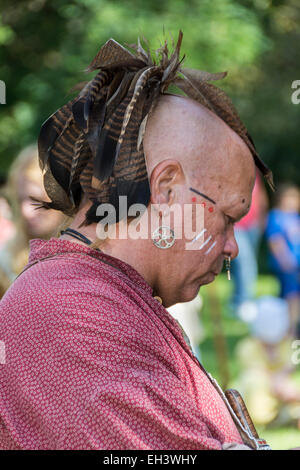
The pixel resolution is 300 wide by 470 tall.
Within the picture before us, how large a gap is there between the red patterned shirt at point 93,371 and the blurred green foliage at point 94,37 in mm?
5881

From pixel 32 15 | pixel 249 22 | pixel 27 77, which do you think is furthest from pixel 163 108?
pixel 27 77

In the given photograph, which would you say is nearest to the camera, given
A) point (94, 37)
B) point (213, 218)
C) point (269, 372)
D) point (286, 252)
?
point (213, 218)

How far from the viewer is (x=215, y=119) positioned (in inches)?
76.5

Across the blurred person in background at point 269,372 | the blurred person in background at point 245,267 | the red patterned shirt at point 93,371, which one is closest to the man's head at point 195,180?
the red patterned shirt at point 93,371

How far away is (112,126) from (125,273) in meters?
0.37

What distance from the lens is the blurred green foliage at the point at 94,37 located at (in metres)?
10.4

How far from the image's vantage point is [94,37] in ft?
34.0

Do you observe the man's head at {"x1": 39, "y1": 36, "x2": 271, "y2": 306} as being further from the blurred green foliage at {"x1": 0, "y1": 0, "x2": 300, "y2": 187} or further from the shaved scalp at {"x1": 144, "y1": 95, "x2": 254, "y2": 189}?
the blurred green foliage at {"x1": 0, "y1": 0, "x2": 300, "y2": 187}

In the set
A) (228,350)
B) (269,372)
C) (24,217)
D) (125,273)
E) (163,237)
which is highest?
(228,350)

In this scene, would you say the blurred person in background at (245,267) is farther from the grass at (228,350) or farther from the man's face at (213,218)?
the man's face at (213,218)

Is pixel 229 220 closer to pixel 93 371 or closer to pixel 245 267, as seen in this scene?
pixel 93 371

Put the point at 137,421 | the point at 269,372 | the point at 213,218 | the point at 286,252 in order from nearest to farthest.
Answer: the point at 137,421
the point at 213,218
the point at 269,372
the point at 286,252

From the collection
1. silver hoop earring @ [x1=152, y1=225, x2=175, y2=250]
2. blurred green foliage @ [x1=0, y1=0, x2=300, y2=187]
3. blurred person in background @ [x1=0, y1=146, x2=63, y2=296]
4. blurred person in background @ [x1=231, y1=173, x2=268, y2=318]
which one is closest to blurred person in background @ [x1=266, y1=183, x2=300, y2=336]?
blurred person in background @ [x1=231, y1=173, x2=268, y2=318]

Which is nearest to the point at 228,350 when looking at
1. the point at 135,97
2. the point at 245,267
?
the point at 245,267
